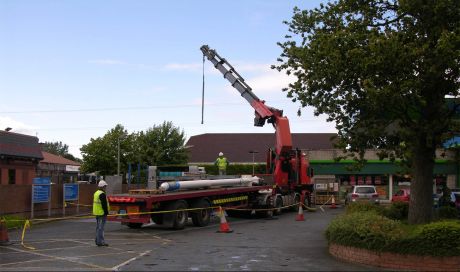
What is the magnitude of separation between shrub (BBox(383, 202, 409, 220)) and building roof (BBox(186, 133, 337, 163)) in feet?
169

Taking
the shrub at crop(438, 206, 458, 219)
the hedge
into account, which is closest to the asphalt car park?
the hedge

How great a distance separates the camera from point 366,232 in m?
12.3

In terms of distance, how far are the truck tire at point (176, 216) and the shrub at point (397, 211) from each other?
23.3 ft

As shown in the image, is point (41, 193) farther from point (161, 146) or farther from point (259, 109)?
point (161, 146)

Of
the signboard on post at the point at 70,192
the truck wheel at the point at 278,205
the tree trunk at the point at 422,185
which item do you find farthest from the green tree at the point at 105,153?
the tree trunk at the point at 422,185

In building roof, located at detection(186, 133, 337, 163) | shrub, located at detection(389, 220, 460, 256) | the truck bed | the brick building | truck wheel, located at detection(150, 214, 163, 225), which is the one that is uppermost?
building roof, located at detection(186, 133, 337, 163)

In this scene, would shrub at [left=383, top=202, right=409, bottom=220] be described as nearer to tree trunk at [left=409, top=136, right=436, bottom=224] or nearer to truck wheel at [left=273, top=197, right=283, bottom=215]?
tree trunk at [left=409, top=136, right=436, bottom=224]

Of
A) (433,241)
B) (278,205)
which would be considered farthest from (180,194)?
(433,241)

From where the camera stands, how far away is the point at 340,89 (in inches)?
581

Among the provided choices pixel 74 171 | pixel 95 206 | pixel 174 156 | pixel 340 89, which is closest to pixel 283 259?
pixel 340 89

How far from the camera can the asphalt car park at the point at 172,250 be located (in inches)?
473

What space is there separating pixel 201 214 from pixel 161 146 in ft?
132

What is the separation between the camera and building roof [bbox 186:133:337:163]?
71312mm

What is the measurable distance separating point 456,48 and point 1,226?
1278 cm
